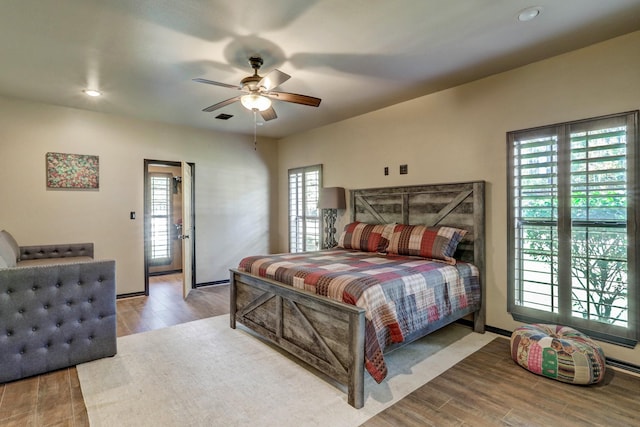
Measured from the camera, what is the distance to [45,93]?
13.3 feet

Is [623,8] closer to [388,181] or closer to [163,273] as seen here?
[388,181]

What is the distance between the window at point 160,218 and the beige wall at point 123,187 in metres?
1.81

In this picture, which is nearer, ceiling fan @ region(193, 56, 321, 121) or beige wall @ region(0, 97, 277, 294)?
ceiling fan @ region(193, 56, 321, 121)

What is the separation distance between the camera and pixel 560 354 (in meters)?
2.55

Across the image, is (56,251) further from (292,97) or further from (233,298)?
(292,97)

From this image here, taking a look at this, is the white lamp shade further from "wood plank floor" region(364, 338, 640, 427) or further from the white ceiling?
"wood plank floor" region(364, 338, 640, 427)

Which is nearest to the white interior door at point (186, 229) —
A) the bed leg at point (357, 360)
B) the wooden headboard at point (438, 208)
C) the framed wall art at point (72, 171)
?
the framed wall art at point (72, 171)

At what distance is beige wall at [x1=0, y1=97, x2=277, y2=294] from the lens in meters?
4.32

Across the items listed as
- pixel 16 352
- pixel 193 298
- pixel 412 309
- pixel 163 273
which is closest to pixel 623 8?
pixel 412 309

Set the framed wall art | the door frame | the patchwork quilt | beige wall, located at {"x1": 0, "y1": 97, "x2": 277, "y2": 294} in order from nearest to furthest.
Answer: the patchwork quilt, beige wall, located at {"x1": 0, "y1": 97, "x2": 277, "y2": 294}, the framed wall art, the door frame

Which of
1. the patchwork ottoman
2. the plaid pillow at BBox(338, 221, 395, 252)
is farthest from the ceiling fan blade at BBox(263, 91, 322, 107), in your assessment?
the patchwork ottoman

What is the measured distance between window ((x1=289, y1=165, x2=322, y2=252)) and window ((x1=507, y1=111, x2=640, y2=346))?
127 inches

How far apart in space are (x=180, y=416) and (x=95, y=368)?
1187 mm

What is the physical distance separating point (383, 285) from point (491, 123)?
237 cm
